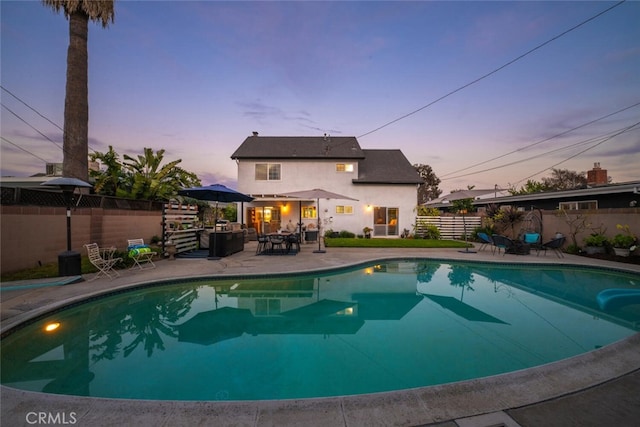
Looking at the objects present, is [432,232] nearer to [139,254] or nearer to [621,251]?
[621,251]

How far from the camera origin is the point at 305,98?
1900cm

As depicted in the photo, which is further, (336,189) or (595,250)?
(336,189)

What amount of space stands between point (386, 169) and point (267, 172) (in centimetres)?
935

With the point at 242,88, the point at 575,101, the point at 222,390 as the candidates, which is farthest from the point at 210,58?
the point at 575,101

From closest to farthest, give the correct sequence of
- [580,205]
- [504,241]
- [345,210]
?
[504,241], [580,205], [345,210]

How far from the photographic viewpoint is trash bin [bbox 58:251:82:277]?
7664mm

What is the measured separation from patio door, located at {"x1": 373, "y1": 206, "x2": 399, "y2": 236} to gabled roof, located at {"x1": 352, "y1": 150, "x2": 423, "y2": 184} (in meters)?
2.10

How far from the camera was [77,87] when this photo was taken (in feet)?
38.5

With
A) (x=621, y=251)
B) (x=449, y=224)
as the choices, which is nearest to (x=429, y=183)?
(x=449, y=224)

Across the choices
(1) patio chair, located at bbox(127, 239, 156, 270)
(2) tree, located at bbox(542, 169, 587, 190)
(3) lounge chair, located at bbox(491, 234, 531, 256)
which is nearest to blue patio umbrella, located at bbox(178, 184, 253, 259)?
(1) patio chair, located at bbox(127, 239, 156, 270)

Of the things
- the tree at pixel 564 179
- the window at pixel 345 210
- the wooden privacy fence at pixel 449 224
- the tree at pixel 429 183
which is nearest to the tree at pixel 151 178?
the window at pixel 345 210

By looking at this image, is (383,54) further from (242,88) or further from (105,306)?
(105,306)

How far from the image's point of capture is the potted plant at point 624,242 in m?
11.2

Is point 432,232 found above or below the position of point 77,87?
below
